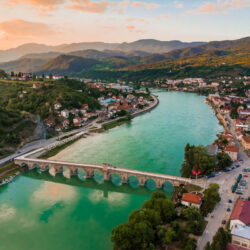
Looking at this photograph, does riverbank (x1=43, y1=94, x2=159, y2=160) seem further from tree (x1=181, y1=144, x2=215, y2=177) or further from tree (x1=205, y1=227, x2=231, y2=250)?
tree (x1=205, y1=227, x2=231, y2=250)

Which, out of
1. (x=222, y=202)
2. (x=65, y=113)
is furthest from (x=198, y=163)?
(x=65, y=113)

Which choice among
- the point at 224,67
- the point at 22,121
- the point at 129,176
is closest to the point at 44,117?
the point at 22,121

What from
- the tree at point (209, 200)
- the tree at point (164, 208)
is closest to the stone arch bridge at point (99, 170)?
the tree at point (209, 200)

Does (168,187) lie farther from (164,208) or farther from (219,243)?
(219,243)

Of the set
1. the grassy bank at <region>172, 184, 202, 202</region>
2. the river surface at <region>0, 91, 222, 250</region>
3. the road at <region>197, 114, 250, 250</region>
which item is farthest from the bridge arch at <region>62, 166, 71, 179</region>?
the road at <region>197, 114, 250, 250</region>

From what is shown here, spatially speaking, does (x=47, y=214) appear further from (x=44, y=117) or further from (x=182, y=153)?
(x=44, y=117)

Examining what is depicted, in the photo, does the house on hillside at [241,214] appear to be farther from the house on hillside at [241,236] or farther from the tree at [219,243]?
the tree at [219,243]
